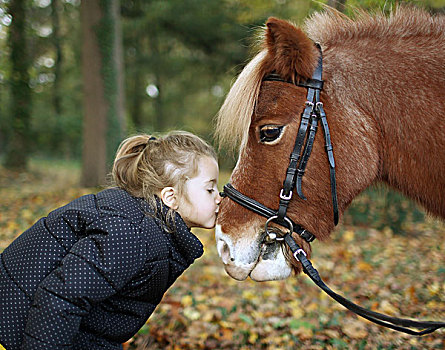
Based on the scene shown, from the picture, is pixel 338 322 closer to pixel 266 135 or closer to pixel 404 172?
pixel 404 172

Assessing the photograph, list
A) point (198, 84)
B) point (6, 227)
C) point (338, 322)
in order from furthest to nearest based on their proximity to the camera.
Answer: point (198, 84)
point (6, 227)
point (338, 322)

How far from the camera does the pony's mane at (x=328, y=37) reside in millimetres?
1970

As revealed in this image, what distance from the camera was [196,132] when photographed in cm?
290

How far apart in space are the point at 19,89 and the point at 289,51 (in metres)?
13.4

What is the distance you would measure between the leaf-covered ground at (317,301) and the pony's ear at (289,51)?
3.83ft

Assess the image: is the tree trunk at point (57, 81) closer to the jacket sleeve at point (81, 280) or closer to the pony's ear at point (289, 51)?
the jacket sleeve at point (81, 280)

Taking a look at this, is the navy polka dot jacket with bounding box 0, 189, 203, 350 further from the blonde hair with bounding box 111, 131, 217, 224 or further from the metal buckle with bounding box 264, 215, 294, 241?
the metal buckle with bounding box 264, 215, 294, 241

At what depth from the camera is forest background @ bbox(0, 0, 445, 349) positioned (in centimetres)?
327

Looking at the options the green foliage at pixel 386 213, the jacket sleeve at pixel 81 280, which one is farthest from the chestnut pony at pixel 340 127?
the green foliage at pixel 386 213

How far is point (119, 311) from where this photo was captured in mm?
2062

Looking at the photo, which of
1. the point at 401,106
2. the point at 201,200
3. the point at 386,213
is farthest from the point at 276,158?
the point at 386,213

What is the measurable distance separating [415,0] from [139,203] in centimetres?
311

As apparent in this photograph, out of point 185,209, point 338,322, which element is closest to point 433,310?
point 338,322

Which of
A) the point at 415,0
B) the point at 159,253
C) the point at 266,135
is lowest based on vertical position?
the point at 159,253
